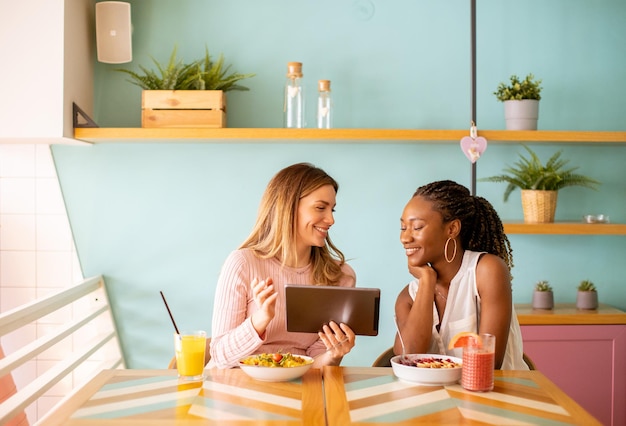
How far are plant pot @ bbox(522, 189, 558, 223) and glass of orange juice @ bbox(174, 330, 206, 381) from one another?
174cm

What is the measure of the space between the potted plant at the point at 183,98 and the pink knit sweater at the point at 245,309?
89 cm

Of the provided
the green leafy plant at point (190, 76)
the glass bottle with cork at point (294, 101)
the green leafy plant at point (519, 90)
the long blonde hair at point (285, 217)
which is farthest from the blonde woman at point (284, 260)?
the green leafy plant at point (519, 90)

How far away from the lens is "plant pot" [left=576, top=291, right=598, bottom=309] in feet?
10.6

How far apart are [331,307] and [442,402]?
0.40 metres

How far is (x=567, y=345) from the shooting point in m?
3.09

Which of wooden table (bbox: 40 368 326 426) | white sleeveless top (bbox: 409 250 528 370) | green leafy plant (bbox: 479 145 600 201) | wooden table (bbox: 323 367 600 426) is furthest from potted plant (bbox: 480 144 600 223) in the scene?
wooden table (bbox: 40 368 326 426)


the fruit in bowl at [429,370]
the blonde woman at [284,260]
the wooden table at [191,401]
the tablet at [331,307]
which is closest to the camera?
the wooden table at [191,401]

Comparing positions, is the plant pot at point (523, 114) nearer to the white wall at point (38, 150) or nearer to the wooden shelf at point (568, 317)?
the wooden shelf at point (568, 317)

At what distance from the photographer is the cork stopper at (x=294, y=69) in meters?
3.11

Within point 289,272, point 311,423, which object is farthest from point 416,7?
point 311,423

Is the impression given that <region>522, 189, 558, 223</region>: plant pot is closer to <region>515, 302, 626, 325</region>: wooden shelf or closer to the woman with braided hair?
<region>515, 302, 626, 325</region>: wooden shelf

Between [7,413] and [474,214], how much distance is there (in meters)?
1.40

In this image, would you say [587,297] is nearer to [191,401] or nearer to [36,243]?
[191,401]

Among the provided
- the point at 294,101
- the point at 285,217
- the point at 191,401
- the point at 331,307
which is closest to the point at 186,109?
the point at 294,101
